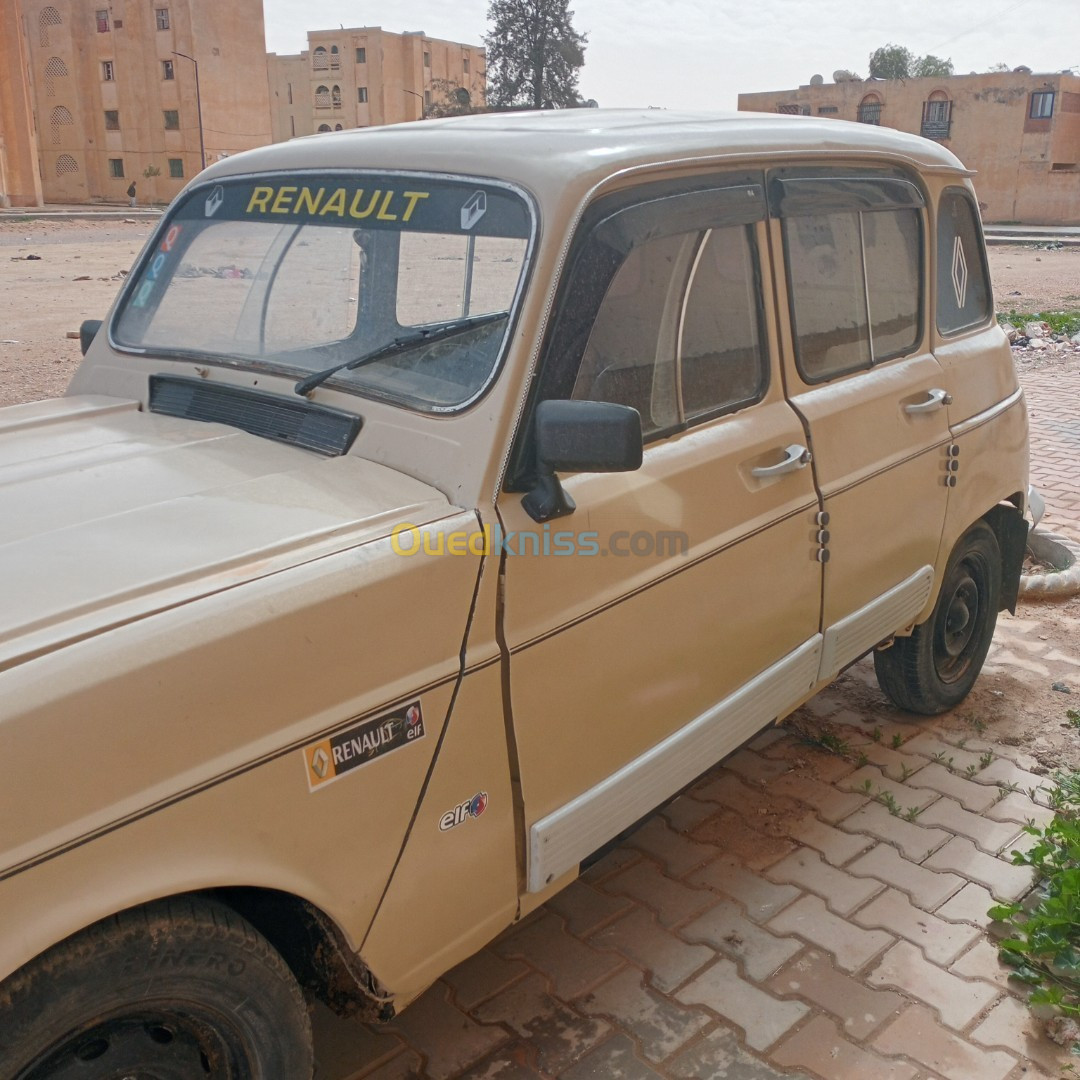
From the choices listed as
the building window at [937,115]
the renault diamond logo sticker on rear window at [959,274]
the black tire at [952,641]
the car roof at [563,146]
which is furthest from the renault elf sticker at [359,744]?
the building window at [937,115]

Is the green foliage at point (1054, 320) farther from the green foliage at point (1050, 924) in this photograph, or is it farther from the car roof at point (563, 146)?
the green foliage at point (1050, 924)

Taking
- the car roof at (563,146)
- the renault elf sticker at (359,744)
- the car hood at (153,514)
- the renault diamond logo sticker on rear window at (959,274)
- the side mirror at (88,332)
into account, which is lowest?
the renault elf sticker at (359,744)

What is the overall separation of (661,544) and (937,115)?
159 feet

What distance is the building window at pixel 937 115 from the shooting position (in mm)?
44125

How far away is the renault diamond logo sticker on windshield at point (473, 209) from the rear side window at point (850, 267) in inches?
34.7

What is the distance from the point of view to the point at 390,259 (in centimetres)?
262

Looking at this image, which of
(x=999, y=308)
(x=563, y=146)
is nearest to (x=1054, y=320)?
(x=999, y=308)

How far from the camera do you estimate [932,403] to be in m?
3.46

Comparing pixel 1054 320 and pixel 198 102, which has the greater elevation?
pixel 198 102

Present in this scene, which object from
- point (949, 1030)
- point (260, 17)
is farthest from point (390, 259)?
point (260, 17)

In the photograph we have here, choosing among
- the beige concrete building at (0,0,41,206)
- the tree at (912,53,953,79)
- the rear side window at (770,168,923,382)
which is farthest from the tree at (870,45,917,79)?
the rear side window at (770,168,923,382)

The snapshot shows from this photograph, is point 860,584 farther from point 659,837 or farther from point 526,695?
point 526,695

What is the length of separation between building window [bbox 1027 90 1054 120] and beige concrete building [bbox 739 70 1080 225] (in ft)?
0.13

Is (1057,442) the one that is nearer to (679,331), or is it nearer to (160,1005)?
(679,331)
